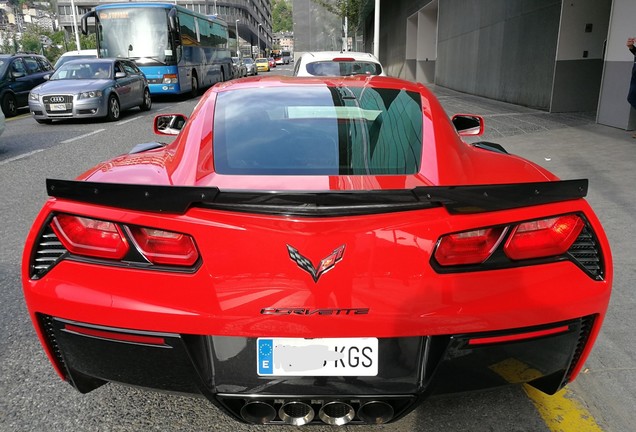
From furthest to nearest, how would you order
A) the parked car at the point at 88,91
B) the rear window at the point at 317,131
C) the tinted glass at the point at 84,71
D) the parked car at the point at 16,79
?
the parked car at the point at 16,79, the tinted glass at the point at 84,71, the parked car at the point at 88,91, the rear window at the point at 317,131

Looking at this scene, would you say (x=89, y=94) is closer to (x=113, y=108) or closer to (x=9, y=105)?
(x=113, y=108)

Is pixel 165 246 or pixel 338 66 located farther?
pixel 338 66

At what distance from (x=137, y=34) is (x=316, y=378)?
19.3 metres

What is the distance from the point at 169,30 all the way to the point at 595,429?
1897 cm

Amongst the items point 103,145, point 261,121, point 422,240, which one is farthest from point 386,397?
point 103,145

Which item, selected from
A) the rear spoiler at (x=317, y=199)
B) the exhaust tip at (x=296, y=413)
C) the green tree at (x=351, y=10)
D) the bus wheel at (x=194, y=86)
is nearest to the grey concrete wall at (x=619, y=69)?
the rear spoiler at (x=317, y=199)

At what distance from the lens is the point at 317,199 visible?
177 centimetres

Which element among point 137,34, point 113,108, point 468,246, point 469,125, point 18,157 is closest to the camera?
point 468,246

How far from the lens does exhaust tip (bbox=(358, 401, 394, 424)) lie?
186 centimetres

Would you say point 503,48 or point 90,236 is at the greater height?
point 503,48

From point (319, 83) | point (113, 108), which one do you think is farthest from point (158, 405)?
point (113, 108)

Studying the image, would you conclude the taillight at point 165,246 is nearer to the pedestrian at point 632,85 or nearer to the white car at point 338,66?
the white car at point 338,66

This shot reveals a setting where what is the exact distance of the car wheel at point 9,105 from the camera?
1527cm

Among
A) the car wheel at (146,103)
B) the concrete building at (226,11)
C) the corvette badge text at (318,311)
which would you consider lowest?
the car wheel at (146,103)
